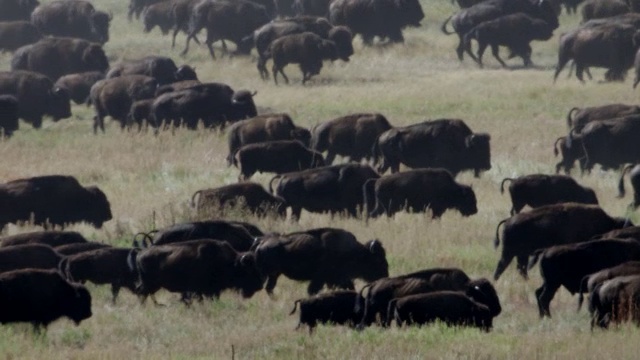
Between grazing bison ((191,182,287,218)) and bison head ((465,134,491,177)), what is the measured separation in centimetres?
469

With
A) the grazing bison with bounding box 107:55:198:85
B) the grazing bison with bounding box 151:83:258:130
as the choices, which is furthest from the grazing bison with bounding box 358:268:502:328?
the grazing bison with bounding box 107:55:198:85

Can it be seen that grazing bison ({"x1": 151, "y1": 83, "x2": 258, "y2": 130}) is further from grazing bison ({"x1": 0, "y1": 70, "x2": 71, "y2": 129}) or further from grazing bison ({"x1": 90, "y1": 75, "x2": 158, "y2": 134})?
grazing bison ({"x1": 0, "y1": 70, "x2": 71, "y2": 129})

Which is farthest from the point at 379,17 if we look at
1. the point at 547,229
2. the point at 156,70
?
the point at 547,229

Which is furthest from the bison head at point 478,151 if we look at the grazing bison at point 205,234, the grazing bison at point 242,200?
the grazing bison at point 205,234

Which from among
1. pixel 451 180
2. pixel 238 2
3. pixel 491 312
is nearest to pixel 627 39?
pixel 238 2

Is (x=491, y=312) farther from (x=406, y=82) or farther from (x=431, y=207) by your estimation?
(x=406, y=82)

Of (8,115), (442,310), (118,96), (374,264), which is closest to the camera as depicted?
(442,310)

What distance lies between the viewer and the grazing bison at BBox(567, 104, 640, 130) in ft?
87.8

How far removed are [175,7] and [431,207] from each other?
24.6m

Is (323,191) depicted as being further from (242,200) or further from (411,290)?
(411,290)

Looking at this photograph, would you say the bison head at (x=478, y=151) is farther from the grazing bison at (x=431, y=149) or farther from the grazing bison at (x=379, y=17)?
the grazing bison at (x=379, y=17)

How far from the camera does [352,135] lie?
25422mm

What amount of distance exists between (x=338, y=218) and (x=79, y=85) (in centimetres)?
1709

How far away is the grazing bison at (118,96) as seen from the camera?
3244 cm
